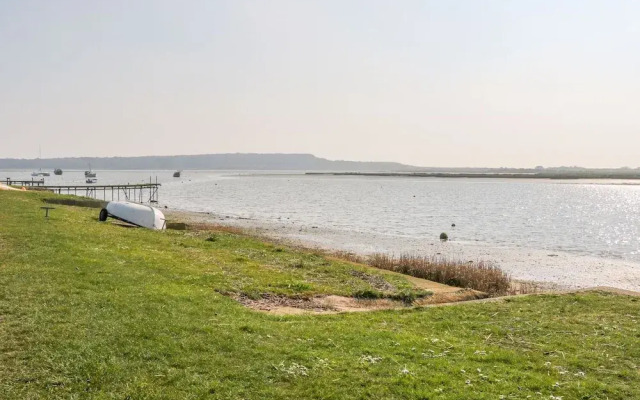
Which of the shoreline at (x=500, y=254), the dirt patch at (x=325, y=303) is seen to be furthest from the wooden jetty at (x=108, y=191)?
the dirt patch at (x=325, y=303)

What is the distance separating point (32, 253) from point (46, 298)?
646 centimetres

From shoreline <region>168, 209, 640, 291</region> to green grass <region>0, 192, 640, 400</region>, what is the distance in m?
13.3

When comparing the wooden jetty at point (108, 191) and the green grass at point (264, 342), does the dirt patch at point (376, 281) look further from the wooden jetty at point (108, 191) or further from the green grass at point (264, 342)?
the wooden jetty at point (108, 191)

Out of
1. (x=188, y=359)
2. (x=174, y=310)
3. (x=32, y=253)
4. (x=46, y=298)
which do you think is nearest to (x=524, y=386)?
(x=188, y=359)

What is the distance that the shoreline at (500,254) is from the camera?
30422 mm

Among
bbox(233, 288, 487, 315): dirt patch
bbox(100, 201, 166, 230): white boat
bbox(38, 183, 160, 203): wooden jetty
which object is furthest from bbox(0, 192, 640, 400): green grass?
bbox(38, 183, 160, 203): wooden jetty

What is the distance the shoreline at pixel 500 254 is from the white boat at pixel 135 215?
10.8 meters

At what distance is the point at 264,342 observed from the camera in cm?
1109

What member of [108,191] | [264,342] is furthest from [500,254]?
[108,191]

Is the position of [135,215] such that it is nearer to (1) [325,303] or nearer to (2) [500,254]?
(1) [325,303]

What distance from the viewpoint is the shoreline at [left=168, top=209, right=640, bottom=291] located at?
30422 mm

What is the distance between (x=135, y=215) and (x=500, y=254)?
1060 inches

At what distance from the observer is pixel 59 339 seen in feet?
33.3

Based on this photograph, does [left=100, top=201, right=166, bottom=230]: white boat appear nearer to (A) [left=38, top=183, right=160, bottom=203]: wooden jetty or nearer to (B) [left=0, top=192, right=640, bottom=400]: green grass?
(B) [left=0, top=192, right=640, bottom=400]: green grass
